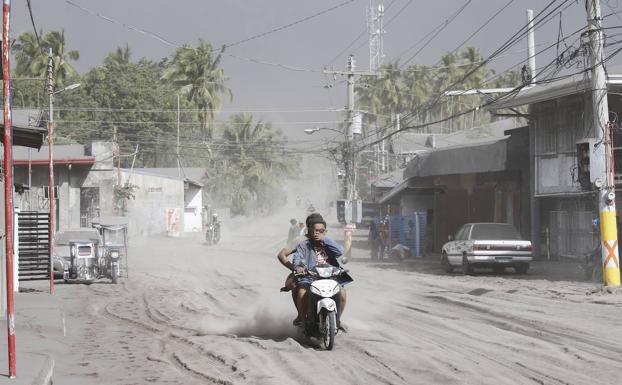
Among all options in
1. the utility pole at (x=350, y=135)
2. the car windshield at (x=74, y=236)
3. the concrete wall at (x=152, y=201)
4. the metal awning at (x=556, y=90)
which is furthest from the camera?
the concrete wall at (x=152, y=201)

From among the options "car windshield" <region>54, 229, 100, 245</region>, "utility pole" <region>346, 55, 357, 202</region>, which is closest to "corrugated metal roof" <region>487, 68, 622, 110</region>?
"utility pole" <region>346, 55, 357, 202</region>

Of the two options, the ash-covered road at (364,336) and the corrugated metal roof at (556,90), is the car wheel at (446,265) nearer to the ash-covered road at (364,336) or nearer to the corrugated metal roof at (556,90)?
the ash-covered road at (364,336)

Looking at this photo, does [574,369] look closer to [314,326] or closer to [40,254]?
[314,326]

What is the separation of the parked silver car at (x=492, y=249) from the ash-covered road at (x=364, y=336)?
95.7 inches

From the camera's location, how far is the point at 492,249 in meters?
27.9

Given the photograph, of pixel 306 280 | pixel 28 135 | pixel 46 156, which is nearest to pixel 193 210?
pixel 46 156

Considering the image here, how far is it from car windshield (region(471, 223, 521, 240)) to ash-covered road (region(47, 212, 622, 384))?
3.06m

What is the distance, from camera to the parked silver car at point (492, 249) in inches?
1096

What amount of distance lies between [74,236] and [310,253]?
20080mm

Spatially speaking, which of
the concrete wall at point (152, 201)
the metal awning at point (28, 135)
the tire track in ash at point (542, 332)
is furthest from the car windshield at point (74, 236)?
the concrete wall at point (152, 201)

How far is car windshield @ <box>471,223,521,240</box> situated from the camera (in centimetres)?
2831

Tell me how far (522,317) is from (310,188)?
179317mm

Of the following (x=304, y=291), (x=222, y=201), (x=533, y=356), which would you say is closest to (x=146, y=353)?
(x=304, y=291)

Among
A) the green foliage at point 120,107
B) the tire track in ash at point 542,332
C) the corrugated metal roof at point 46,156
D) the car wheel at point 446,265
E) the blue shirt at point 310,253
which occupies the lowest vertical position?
the tire track in ash at point 542,332
